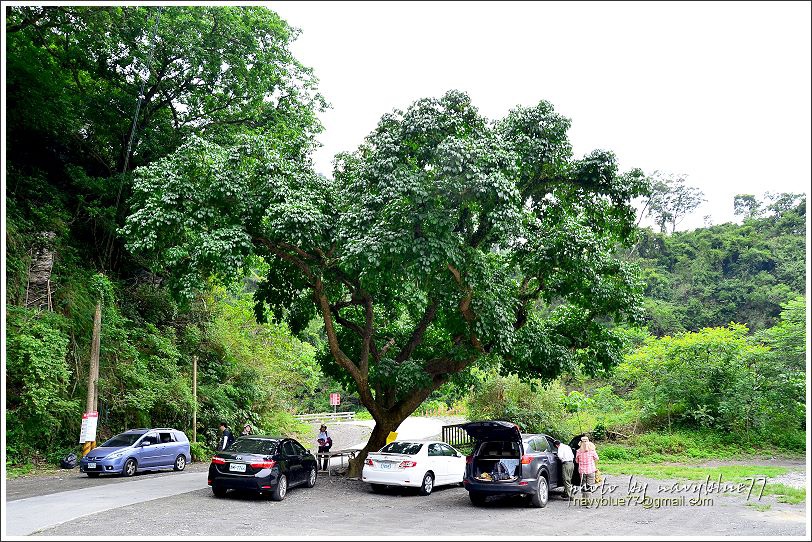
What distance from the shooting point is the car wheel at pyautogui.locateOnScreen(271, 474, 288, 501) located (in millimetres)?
13016

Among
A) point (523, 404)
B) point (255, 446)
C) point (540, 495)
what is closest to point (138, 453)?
point (255, 446)

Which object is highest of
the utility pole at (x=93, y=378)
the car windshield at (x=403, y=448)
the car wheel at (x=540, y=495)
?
the utility pole at (x=93, y=378)

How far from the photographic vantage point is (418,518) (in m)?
11.2

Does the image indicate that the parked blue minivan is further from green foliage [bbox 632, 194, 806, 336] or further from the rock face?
green foliage [bbox 632, 194, 806, 336]

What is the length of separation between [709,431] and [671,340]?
13.4ft

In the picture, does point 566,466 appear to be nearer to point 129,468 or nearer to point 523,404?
point 129,468

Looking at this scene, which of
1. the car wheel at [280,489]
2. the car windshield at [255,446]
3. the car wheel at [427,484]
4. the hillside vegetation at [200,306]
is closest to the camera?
the car wheel at [280,489]

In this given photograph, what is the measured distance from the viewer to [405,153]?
14.1 meters

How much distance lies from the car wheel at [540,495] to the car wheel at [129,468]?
11.0 metres

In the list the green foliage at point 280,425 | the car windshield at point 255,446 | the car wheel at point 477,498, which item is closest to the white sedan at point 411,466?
the car wheel at point 477,498

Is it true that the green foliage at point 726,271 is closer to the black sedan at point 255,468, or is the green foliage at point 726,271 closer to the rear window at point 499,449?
the rear window at point 499,449

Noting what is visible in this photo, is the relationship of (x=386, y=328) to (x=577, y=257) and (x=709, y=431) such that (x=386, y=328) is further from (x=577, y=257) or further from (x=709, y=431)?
(x=709, y=431)

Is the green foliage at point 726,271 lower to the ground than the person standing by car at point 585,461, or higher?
higher

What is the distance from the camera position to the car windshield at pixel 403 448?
1452cm
